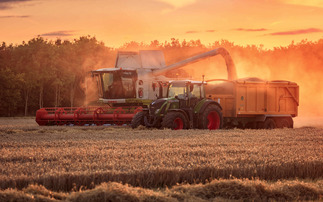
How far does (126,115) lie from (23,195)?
1692cm

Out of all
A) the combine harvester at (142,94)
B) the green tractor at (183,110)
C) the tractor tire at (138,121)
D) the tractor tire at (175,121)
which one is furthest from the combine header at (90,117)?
the tractor tire at (175,121)

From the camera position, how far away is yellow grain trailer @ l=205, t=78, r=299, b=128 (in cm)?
2189

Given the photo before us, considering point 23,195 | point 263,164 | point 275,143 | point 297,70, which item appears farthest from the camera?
point 297,70

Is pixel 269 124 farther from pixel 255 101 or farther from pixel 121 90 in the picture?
pixel 121 90

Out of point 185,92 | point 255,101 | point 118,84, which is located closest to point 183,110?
point 185,92

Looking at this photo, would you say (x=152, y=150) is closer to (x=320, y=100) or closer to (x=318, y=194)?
(x=318, y=194)

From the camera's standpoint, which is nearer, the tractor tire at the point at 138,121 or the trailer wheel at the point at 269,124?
the tractor tire at the point at 138,121

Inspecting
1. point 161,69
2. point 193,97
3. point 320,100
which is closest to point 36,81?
point 161,69

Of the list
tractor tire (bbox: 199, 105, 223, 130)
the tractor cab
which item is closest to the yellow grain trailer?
tractor tire (bbox: 199, 105, 223, 130)

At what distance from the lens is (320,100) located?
140 ft

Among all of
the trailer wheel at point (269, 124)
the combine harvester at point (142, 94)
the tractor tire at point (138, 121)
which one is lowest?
the trailer wheel at point (269, 124)

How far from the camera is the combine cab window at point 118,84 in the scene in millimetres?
28469

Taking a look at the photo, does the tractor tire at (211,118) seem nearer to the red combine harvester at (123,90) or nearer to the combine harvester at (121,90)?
the red combine harvester at (123,90)

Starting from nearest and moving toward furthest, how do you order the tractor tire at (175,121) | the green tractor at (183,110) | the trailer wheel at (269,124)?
the tractor tire at (175,121), the green tractor at (183,110), the trailer wheel at (269,124)
